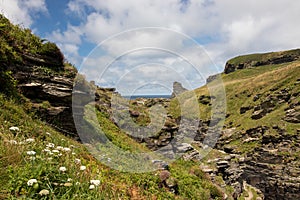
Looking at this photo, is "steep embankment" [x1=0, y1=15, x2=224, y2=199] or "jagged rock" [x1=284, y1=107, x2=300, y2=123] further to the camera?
"jagged rock" [x1=284, y1=107, x2=300, y2=123]

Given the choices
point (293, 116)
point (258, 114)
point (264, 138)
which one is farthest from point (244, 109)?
point (264, 138)

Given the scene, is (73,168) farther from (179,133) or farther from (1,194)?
(179,133)

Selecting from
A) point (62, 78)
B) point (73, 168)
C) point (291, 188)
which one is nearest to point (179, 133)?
point (62, 78)

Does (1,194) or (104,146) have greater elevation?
(1,194)

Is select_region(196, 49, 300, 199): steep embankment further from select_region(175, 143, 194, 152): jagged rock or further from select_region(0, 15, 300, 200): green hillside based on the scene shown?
select_region(0, 15, 300, 200): green hillside

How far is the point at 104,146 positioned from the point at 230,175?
2051 centimetres

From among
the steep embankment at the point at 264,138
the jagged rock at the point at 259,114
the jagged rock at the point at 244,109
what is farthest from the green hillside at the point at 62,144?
the jagged rock at the point at 244,109

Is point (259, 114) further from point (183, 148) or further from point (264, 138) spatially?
point (183, 148)

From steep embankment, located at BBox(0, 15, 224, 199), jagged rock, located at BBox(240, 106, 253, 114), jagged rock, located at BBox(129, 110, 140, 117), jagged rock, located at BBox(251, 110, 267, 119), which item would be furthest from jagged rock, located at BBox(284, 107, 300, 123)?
steep embankment, located at BBox(0, 15, 224, 199)

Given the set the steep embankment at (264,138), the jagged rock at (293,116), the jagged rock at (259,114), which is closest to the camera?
the steep embankment at (264,138)

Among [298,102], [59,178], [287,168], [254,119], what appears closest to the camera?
[59,178]

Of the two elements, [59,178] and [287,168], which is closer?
[59,178]

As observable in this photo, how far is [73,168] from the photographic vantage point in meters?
5.35

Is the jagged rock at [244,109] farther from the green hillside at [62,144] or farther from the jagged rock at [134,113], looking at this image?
the jagged rock at [134,113]
